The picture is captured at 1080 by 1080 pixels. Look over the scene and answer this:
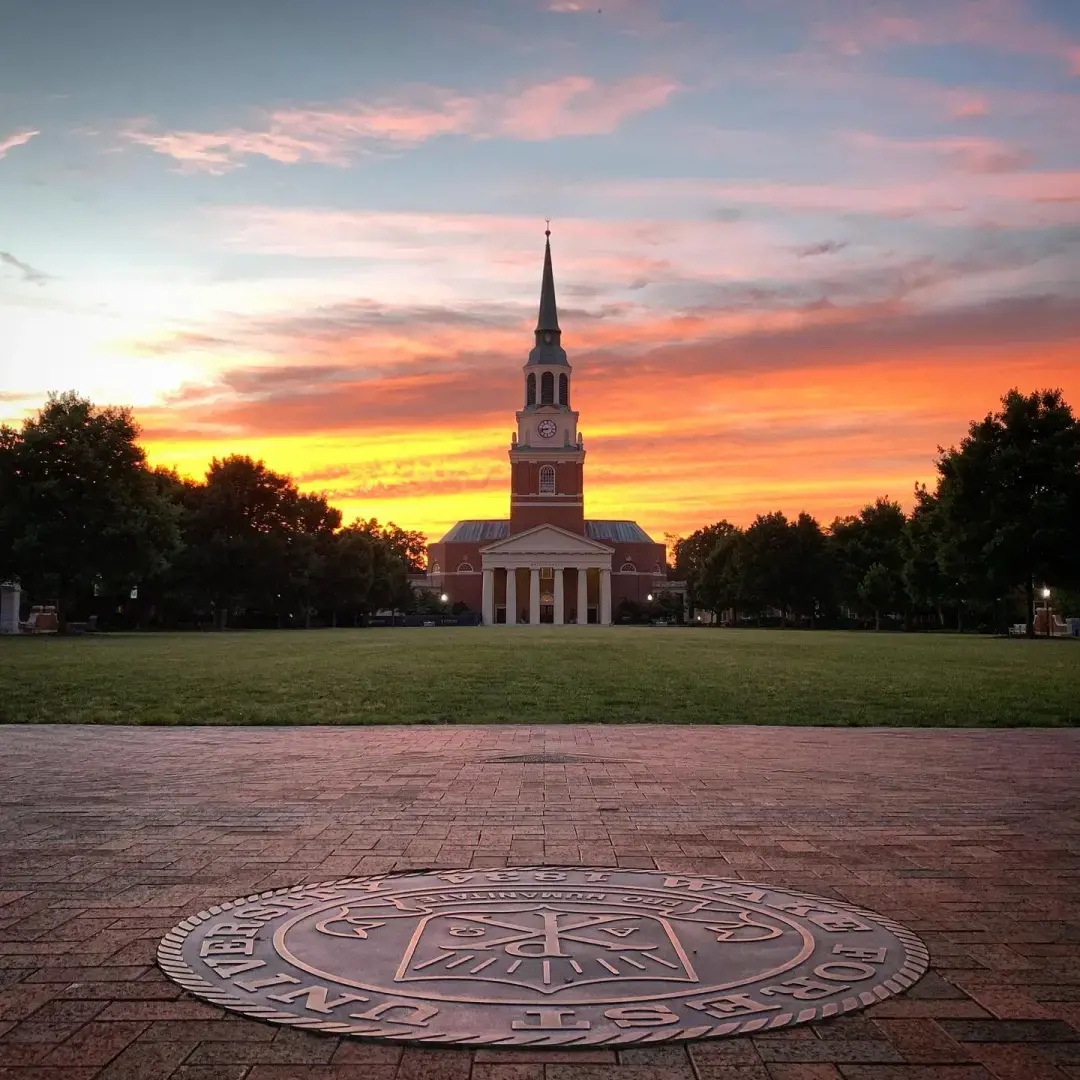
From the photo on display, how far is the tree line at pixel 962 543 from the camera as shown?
56.6 metres

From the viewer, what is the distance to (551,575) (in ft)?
391

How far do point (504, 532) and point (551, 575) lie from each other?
1338 centimetres

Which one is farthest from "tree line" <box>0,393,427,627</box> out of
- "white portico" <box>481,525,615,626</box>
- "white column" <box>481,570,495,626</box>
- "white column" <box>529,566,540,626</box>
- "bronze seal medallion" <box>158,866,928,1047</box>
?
"bronze seal medallion" <box>158,866,928,1047</box>

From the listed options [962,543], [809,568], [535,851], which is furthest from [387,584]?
[535,851]

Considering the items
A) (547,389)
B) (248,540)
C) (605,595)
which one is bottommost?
(605,595)

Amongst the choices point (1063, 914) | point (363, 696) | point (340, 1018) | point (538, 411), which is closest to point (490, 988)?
point (340, 1018)

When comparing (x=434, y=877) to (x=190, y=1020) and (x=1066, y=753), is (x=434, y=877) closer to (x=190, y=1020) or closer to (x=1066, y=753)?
(x=190, y=1020)

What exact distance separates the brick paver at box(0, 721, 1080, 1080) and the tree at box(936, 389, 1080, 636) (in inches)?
1859

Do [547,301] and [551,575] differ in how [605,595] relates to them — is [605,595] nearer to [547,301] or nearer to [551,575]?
[551,575]

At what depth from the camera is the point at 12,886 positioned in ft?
18.3

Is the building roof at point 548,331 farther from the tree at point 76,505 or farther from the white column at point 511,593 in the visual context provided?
the tree at point 76,505

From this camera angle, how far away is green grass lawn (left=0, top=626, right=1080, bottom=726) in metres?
15.5

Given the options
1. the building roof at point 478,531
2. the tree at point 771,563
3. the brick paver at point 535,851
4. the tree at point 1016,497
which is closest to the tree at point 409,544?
the building roof at point 478,531

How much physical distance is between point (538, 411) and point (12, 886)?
10954 cm
